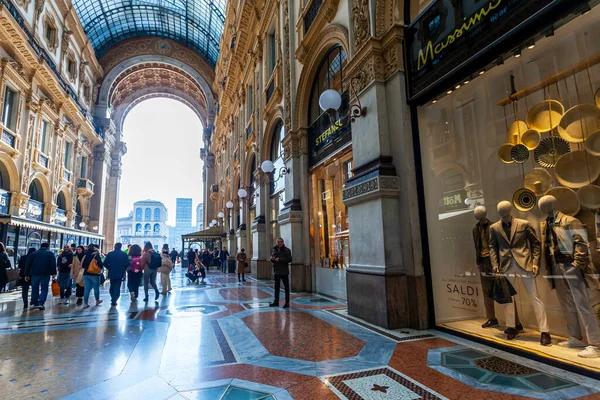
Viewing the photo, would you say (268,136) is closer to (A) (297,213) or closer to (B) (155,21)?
(A) (297,213)

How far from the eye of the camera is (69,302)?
874 cm

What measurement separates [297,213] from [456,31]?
20.5ft

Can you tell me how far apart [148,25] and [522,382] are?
44985 mm

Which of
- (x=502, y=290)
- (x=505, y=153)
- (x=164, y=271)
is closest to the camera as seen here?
(x=502, y=290)

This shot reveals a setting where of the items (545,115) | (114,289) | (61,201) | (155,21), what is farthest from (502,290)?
(155,21)

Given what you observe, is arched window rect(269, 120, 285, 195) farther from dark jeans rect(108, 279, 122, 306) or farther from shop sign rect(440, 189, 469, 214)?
shop sign rect(440, 189, 469, 214)

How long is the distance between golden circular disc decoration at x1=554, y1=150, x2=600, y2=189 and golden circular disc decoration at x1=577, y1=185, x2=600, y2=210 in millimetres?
75

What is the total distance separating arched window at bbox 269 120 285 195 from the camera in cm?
1223

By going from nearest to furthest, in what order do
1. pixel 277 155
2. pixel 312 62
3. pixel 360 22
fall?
pixel 360 22 → pixel 312 62 → pixel 277 155

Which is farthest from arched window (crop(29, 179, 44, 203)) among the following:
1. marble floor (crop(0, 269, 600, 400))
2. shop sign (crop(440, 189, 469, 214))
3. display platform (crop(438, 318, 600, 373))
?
display platform (crop(438, 318, 600, 373))

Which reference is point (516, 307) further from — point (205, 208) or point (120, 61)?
point (120, 61)

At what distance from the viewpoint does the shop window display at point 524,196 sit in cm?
359

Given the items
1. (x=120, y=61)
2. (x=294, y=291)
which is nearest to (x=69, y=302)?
(x=294, y=291)

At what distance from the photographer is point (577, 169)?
3893 millimetres
